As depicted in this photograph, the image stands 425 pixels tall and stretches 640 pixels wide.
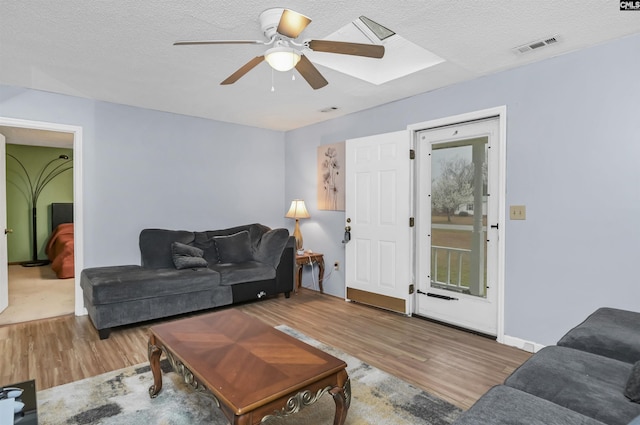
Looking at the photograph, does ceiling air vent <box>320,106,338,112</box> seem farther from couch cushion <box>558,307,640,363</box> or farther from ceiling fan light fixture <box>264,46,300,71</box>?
couch cushion <box>558,307,640,363</box>

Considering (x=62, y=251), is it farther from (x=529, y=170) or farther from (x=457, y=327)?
(x=529, y=170)

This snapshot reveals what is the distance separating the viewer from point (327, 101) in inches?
159

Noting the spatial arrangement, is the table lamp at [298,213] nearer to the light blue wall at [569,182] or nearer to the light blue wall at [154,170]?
the light blue wall at [154,170]

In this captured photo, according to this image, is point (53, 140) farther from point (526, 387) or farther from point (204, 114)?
point (526, 387)

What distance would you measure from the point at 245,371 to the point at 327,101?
3.16 meters

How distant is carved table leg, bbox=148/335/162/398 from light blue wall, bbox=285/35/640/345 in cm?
286

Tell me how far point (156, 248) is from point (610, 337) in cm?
425

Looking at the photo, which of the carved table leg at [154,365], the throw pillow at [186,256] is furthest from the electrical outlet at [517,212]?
the throw pillow at [186,256]

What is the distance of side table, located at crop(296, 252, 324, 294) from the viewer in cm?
477

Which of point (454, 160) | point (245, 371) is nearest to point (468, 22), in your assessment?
point (454, 160)

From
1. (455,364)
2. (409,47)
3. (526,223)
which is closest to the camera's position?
(455,364)

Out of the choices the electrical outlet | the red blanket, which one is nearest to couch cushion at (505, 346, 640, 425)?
the electrical outlet

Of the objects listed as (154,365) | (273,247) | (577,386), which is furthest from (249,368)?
(273,247)

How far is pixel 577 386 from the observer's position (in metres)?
1.41
